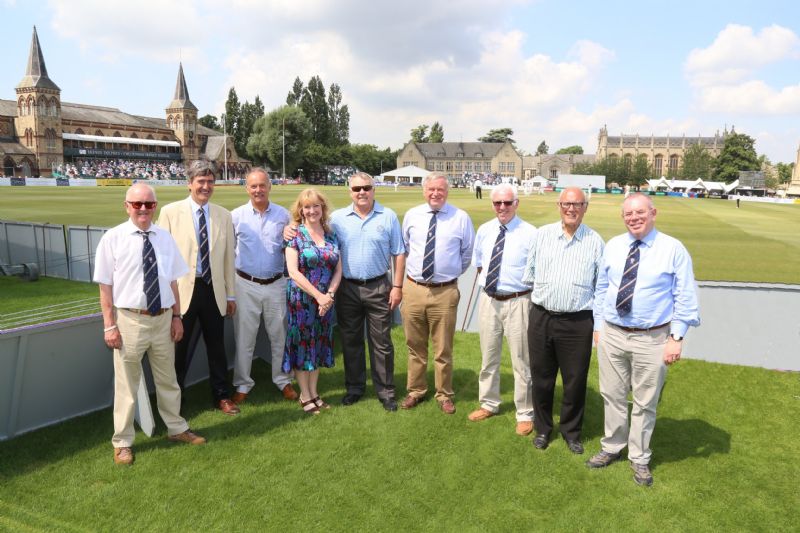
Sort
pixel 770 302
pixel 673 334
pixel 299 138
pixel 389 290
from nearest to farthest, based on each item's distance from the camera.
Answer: pixel 673 334, pixel 389 290, pixel 770 302, pixel 299 138

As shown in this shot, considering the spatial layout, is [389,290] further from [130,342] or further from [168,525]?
[168,525]

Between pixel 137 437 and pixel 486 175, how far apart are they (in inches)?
4567

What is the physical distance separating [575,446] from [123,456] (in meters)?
3.54

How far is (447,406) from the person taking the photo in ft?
15.9

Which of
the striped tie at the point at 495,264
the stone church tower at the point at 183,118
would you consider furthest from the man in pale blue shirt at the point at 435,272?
the stone church tower at the point at 183,118

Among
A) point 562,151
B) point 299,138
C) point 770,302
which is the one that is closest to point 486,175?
point 299,138

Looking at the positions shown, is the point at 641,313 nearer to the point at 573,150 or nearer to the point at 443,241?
the point at 443,241

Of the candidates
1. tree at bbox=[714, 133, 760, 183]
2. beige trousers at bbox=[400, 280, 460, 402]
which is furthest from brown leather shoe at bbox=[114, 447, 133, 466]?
tree at bbox=[714, 133, 760, 183]

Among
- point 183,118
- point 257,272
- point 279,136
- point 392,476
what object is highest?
point 183,118

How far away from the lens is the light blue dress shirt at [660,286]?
3471 millimetres

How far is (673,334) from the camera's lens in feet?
11.5

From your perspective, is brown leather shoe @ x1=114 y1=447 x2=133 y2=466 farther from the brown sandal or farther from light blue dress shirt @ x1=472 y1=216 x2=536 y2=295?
light blue dress shirt @ x1=472 y1=216 x2=536 y2=295

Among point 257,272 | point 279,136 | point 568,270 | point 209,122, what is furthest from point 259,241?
point 209,122

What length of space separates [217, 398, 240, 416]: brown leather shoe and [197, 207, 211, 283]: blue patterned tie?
1.19 metres
